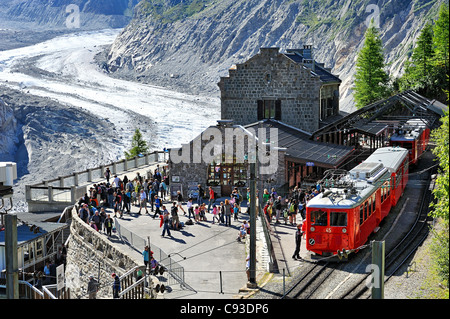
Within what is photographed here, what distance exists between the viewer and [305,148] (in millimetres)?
39625

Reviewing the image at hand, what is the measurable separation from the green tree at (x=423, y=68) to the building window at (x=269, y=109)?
23311 mm

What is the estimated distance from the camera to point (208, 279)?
24.0 meters

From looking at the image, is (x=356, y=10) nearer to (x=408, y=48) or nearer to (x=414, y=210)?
(x=408, y=48)

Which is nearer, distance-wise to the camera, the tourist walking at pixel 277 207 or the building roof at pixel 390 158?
the tourist walking at pixel 277 207

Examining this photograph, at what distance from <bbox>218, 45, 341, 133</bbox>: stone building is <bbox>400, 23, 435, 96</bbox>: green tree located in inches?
816

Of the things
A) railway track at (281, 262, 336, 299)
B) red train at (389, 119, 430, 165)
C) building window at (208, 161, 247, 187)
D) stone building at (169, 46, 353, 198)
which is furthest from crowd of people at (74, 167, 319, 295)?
red train at (389, 119, 430, 165)

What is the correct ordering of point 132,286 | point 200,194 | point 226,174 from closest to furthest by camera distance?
point 132,286, point 200,194, point 226,174

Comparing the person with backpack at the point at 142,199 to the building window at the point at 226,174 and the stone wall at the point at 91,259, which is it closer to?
the stone wall at the point at 91,259

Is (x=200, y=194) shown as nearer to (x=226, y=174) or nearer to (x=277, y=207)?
(x=226, y=174)

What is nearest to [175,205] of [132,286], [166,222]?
[166,222]

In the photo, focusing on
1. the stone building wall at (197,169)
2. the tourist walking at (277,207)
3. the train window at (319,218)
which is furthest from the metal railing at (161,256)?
the stone building wall at (197,169)

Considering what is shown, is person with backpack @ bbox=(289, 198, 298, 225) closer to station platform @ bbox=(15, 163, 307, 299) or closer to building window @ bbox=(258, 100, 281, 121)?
station platform @ bbox=(15, 163, 307, 299)

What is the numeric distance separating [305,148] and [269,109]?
746 cm

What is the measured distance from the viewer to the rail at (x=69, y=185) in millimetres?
39094
